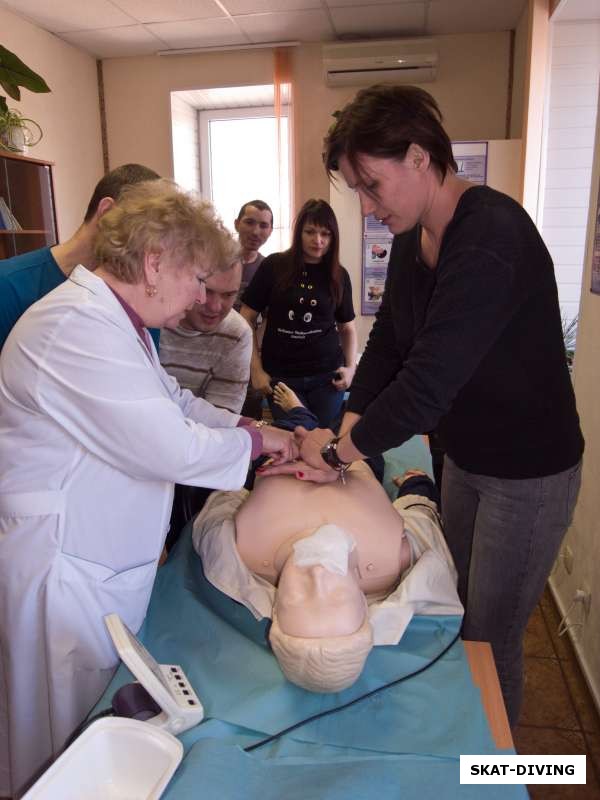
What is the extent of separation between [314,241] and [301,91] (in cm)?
225

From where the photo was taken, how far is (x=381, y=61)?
13.0 feet

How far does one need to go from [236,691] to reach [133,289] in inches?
29.1

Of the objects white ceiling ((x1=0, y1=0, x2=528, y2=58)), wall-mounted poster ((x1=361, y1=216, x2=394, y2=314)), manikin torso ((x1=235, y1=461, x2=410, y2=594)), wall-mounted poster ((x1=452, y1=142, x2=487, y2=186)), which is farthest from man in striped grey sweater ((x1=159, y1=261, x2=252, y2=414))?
white ceiling ((x1=0, y1=0, x2=528, y2=58))

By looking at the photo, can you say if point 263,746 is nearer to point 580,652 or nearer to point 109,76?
Result: point 580,652

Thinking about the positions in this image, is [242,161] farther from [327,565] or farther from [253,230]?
[327,565]

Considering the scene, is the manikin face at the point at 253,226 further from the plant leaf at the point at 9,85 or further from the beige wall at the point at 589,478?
the beige wall at the point at 589,478

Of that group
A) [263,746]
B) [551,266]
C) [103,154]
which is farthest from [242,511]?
[103,154]

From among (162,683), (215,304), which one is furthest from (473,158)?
(162,683)

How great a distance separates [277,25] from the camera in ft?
12.6

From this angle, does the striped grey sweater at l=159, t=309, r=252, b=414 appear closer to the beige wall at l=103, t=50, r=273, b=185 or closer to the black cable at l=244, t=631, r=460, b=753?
the black cable at l=244, t=631, r=460, b=753

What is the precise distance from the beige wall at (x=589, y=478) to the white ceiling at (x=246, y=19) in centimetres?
226

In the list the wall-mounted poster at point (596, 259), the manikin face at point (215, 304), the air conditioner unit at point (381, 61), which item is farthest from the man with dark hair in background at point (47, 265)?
the air conditioner unit at point (381, 61)

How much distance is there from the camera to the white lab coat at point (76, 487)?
979mm

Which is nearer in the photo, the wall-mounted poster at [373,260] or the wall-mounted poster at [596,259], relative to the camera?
the wall-mounted poster at [596,259]
